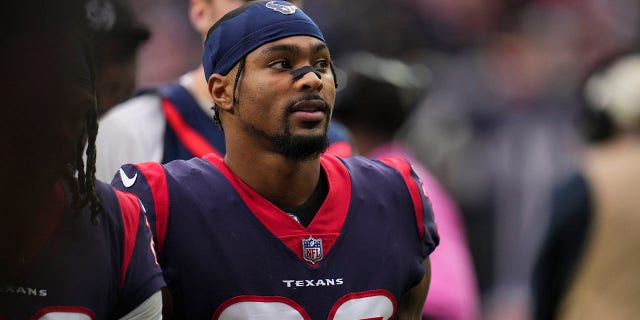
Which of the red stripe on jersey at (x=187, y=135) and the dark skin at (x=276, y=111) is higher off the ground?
the dark skin at (x=276, y=111)

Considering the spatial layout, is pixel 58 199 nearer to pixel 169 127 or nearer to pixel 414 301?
pixel 414 301

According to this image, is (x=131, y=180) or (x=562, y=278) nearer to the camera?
(x=131, y=180)

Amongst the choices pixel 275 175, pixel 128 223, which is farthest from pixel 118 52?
pixel 128 223

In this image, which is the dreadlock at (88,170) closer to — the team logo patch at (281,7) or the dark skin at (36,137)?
the dark skin at (36,137)

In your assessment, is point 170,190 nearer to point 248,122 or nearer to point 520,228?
point 248,122

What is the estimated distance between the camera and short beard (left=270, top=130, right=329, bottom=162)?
393 centimetres

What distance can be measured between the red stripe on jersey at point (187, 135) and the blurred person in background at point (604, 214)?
1.47m

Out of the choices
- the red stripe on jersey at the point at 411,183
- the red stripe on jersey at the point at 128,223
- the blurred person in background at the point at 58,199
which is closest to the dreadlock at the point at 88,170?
the blurred person in background at the point at 58,199

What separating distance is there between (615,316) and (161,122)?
1.97m

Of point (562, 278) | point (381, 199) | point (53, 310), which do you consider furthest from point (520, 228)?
point (53, 310)

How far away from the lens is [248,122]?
13.2 ft

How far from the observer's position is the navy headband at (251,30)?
3.97 meters

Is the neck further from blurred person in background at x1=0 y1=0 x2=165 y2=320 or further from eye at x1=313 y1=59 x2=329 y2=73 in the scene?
blurred person in background at x1=0 y1=0 x2=165 y2=320

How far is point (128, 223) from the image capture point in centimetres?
325
